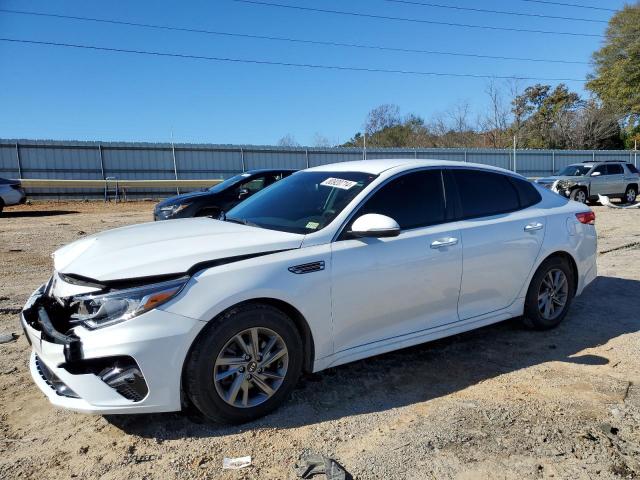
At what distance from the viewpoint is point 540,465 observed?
272 centimetres

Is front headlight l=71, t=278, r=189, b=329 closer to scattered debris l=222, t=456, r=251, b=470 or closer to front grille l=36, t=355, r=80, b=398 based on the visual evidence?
front grille l=36, t=355, r=80, b=398

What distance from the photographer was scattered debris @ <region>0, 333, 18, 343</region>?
178 inches

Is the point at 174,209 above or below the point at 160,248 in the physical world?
below

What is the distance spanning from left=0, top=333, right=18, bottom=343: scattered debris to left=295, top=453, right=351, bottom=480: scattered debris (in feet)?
10.5

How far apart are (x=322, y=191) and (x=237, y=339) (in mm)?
1450

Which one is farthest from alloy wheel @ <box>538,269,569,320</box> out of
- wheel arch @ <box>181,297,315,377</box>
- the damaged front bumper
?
the damaged front bumper

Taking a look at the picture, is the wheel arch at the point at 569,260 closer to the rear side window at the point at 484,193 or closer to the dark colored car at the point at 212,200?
the rear side window at the point at 484,193

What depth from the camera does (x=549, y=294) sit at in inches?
189

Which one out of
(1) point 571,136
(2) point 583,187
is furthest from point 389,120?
(2) point 583,187

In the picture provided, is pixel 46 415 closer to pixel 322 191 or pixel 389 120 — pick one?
pixel 322 191

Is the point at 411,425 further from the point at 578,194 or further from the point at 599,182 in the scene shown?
the point at 599,182

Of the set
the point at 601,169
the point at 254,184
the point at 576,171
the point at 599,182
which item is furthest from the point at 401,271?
the point at 601,169

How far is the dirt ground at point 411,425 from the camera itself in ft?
8.90

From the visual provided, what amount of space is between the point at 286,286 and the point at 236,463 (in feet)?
3.37
